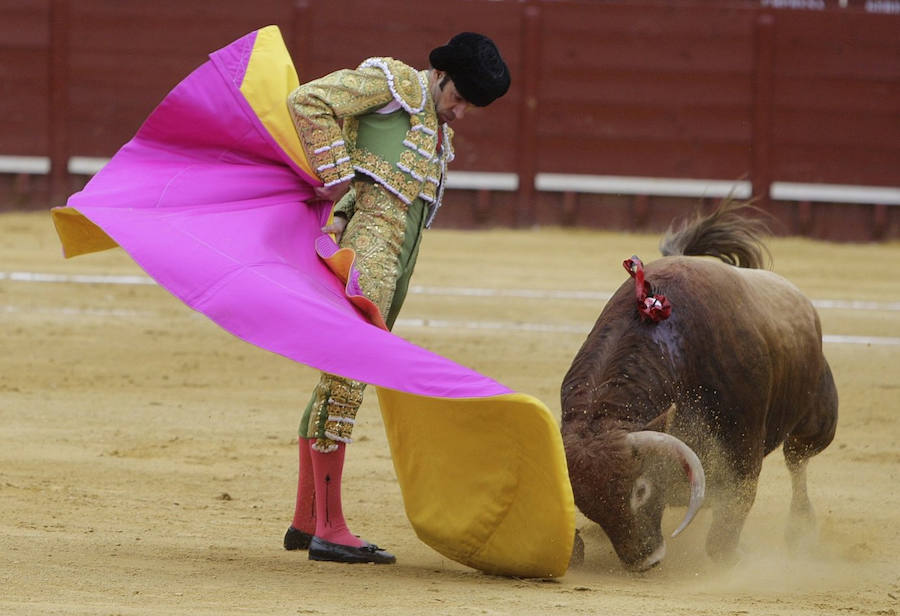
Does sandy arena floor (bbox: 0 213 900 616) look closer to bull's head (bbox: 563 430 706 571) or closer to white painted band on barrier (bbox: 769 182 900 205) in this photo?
bull's head (bbox: 563 430 706 571)

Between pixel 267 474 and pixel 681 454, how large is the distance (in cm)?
170

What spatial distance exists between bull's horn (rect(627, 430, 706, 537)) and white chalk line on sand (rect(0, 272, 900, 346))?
13.0 ft

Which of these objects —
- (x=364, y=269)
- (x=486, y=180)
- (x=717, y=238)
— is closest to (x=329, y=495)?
(x=364, y=269)

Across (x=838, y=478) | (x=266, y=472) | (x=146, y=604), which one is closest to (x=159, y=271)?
(x=146, y=604)

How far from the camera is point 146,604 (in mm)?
2707

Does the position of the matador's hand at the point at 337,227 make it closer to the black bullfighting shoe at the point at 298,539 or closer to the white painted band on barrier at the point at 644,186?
the black bullfighting shoe at the point at 298,539

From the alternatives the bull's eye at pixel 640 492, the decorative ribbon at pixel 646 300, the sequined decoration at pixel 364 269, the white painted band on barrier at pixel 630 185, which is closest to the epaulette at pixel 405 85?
the sequined decoration at pixel 364 269

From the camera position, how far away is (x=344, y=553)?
129 inches

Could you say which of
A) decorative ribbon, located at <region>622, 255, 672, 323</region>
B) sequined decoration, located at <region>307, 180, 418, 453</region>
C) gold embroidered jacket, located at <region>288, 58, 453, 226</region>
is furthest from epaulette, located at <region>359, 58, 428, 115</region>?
decorative ribbon, located at <region>622, 255, 672, 323</region>

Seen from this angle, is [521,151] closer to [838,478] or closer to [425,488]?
[838,478]

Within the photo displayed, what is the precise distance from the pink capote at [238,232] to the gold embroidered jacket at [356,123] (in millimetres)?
111

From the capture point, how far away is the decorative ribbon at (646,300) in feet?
11.3

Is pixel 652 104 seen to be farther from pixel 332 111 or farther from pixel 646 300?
pixel 332 111

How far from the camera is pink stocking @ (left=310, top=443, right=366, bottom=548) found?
330 cm
